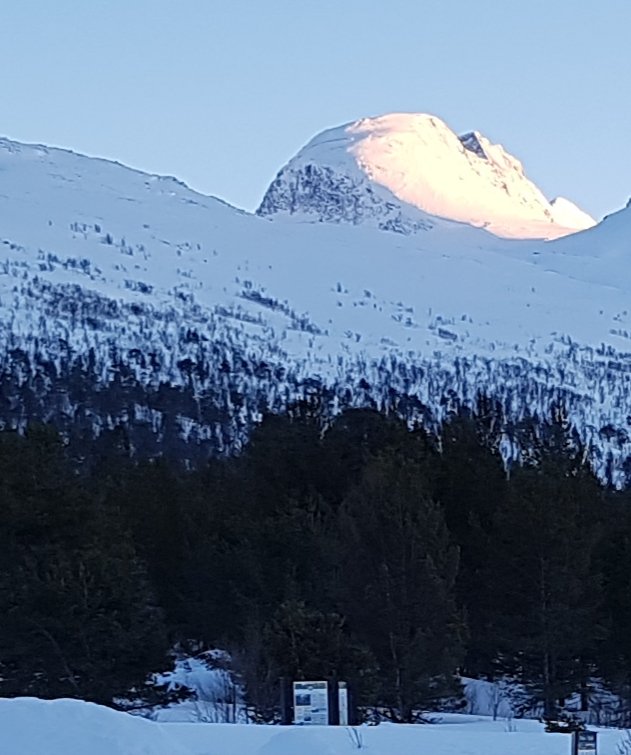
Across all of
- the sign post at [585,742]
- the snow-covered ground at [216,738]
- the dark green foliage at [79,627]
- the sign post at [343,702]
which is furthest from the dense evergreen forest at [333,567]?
the sign post at [585,742]

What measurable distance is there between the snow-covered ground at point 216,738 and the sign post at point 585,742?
1569 mm

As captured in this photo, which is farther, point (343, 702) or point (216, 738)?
point (343, 702)

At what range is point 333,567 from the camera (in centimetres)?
2562

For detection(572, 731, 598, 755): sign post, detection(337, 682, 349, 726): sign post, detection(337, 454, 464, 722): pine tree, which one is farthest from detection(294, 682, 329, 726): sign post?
detection(337, 454, 464, 722): pine tree

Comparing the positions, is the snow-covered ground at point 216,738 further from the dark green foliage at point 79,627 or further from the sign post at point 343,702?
the dark green foliage at point 79,627

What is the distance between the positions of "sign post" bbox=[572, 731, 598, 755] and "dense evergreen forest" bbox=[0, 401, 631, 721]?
18.0 feet

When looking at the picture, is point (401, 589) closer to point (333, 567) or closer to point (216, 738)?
point (333, 567)

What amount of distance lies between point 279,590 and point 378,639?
409 cm

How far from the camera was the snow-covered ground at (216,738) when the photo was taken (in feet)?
39.5

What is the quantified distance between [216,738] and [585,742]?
4.04m

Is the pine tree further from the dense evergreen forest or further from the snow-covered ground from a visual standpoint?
the snow-covered ground

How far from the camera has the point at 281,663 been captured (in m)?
17.0

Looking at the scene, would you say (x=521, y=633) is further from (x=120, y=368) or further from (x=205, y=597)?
(x=120, y=368)

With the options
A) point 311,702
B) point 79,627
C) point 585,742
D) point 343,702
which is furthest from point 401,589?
point 585,742
